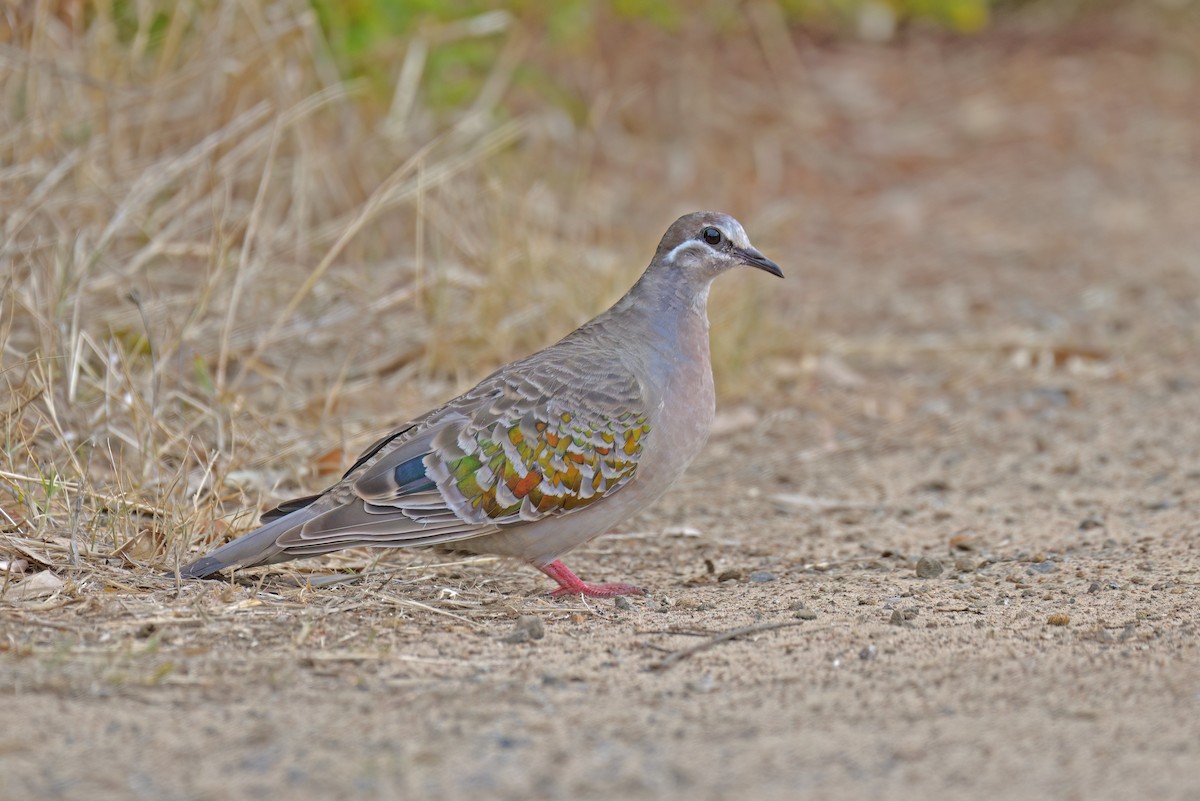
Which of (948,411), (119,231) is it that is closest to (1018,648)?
(948,411)

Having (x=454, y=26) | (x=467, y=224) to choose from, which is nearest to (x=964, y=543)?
(x=467, y=224)

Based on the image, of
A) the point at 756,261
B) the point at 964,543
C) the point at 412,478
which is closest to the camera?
the point at 412,478

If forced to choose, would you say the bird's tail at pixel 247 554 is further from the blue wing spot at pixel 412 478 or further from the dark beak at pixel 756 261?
the dark beak at pixel 756 261

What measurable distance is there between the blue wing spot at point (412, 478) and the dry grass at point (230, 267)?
17.7 inches

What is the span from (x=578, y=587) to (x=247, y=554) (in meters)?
0.89

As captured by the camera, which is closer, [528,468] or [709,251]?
[528,468]

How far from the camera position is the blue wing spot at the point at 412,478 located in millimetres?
4027

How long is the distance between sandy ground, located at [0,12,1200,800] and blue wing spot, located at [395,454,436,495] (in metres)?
0.25

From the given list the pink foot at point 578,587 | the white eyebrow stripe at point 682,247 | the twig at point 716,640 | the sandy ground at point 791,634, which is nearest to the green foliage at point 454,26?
the sandy ground at point 791,634

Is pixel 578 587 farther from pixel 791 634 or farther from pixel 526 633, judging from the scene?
pixel 791 634

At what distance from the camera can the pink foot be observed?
13.6ft

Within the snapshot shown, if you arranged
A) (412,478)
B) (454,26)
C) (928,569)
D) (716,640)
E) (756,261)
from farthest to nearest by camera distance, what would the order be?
(454,26) → (756,261) → (928,569) → (412,478) → (716,640)

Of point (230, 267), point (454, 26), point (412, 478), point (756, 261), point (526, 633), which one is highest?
point (454, 26)

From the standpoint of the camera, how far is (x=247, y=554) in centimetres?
382
